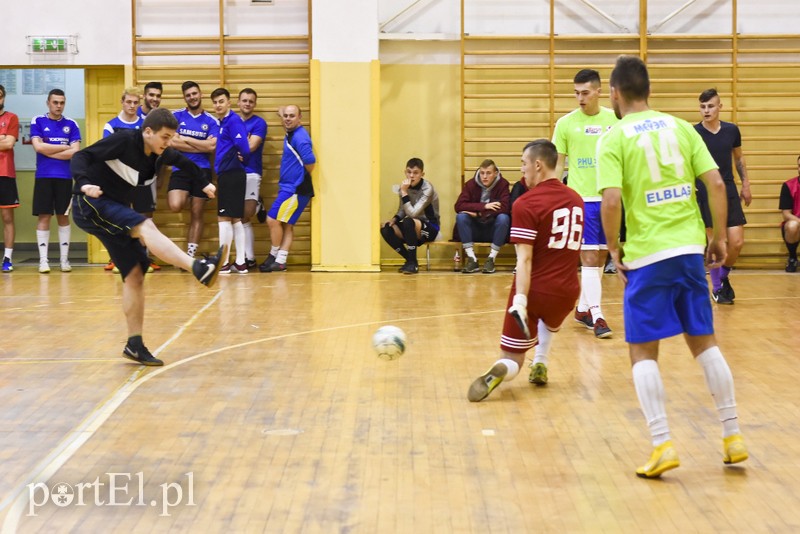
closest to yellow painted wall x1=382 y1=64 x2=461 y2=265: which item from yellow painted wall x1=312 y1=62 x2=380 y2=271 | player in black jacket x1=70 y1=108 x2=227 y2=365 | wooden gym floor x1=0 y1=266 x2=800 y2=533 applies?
yellow painted wall x1=312 y1=62 x2=380 y2=271

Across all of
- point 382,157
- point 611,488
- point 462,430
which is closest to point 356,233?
point 382,157

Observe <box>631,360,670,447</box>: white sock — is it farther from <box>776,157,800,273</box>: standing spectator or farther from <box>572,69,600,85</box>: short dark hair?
<box>776,157,800,273</box>: standing spectator

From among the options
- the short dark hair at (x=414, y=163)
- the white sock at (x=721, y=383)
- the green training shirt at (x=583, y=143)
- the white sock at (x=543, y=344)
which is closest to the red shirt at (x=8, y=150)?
the short dark hair at (x=414, y=163)

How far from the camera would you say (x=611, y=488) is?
420cm

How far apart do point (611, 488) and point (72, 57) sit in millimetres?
11374

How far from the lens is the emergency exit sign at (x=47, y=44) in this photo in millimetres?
13586

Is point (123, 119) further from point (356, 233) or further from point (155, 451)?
point (155, 451)

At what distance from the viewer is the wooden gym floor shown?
3.91m

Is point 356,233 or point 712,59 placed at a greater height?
point 712,59

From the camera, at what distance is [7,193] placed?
13094 mm

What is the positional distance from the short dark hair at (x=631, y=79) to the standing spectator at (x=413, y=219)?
8.58 meters

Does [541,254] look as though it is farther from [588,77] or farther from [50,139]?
[50,139]

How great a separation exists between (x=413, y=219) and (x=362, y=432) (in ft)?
26.5

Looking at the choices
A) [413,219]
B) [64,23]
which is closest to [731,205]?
[413,219]
